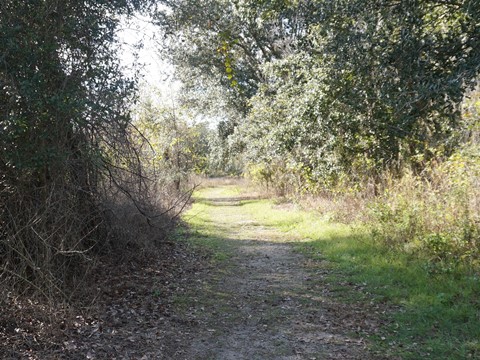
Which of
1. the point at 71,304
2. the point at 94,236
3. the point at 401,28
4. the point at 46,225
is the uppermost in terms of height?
the point at 401,28

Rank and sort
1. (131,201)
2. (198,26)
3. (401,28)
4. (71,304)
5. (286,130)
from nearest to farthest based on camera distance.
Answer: (71,304), (401,28), (131,201), (198,26), (286,130)

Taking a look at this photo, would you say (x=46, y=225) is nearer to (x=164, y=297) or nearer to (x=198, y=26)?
(x=164, y=297)

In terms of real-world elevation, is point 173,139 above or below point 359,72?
below

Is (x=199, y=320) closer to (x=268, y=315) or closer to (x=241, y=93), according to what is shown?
(x=268, y=315)

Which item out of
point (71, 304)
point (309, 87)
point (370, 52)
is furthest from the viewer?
point (309, 87)

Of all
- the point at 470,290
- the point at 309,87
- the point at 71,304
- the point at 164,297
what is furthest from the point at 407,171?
the point at 71,304

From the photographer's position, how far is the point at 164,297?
7520 millimetres

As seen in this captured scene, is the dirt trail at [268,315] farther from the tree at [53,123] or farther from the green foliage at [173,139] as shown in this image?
the green foliage at [173,139]

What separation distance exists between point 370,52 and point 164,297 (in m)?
5.97

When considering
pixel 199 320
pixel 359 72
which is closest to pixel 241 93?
pixel 359 72

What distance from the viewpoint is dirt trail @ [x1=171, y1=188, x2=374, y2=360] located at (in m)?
5.36

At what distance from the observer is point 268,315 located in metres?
6.59

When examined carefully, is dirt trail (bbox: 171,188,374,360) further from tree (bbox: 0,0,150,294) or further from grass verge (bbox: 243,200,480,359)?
tree (bbox: 0,0,150,294)

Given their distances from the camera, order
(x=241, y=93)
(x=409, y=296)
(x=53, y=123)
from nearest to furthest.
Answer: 1. (x=53, y=123)
2. (x=409, y=296)
3. (x=241, y=93)
